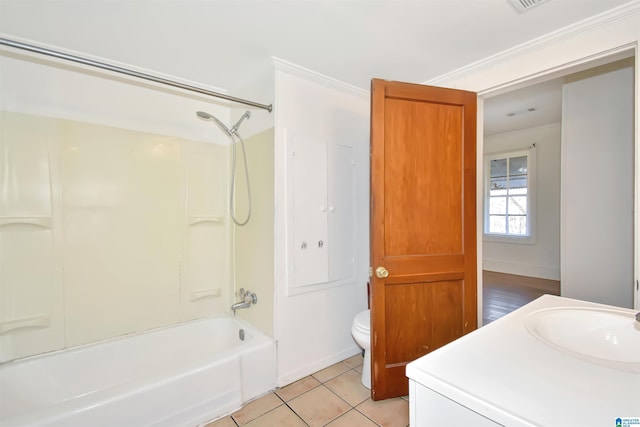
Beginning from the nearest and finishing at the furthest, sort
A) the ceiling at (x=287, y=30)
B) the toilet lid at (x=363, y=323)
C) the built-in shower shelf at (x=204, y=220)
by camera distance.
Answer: the ceiling at (x=287, y=30)
the toilet lid at (x=363, y=323)
the built-in shower shelf at (x=204, y=220)

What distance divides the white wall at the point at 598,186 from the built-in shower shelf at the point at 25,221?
4.01m

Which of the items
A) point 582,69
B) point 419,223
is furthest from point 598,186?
point 419,223

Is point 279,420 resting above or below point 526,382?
below

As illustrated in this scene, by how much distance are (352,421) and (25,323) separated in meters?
2.10

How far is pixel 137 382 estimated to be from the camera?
150 centimetres

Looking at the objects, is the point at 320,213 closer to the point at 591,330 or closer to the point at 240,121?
the point at 240,121

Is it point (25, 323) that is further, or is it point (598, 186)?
point (598, 186)

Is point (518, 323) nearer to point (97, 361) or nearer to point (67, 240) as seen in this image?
point (97, 361)

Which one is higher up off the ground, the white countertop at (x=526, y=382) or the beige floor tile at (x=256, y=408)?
the white countertop at (x=526, y=382)

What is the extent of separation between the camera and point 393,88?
1.81 m

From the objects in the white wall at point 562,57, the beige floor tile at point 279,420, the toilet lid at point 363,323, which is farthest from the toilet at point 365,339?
the white wall at point 562,57

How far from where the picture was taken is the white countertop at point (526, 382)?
0.60 metres

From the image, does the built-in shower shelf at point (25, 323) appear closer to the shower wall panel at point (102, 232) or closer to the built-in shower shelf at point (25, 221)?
the shower wall panel at point (102, 232)

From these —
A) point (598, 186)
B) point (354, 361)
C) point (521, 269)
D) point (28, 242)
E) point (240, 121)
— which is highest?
point (240, 121)
